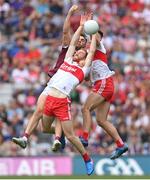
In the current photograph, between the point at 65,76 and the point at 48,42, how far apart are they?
10.1 meters

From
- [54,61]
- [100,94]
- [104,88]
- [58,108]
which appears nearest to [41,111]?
[58,108]

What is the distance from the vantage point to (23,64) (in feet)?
98.4

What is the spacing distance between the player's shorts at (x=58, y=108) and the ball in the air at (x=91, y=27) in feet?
4.46

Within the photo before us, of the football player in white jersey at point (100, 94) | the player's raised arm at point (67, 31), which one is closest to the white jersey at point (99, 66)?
the football player in white jersey at point (100, 94)

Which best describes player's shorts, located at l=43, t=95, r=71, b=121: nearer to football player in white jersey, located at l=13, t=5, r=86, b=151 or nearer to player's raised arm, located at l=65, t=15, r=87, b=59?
football player in white jersey, located at l=13, t=5, r=86, b=151

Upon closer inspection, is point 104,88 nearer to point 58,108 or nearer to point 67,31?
point 58,108

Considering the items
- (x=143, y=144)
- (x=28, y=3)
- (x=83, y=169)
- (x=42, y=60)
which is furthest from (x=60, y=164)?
(x=28, y=3)

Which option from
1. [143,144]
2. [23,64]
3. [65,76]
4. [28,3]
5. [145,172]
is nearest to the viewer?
[65,76]

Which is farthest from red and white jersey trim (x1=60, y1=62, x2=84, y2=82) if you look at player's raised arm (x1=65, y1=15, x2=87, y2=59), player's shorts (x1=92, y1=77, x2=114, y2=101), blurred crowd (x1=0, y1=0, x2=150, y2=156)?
blurred crowd (x1=0, y1=0, x2=150, y2=156)

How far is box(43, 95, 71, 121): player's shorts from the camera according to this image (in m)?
21.0

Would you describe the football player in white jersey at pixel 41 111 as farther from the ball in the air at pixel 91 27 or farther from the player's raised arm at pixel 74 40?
the ball in the air at pixel 91 27

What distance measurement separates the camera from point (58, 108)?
20984mm

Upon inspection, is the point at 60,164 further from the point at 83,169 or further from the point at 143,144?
the point at 143,144

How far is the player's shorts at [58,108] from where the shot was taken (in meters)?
21.0
